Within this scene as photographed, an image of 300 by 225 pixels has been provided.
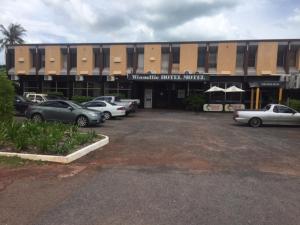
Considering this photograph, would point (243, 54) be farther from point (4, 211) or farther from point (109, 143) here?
A: point (4, 211)

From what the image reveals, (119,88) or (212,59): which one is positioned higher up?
(212,59)

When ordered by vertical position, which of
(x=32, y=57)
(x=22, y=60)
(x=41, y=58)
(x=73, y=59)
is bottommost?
(x=22, y=60)

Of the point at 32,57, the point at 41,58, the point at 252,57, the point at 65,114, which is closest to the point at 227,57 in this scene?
the point at 252,57

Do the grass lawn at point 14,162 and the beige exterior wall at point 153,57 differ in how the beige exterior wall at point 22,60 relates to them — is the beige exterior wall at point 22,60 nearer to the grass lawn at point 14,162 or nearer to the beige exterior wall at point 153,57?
the beige exterior wall at point 153,57

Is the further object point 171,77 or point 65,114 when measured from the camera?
point 171,77

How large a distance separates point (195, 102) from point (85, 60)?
13.6 meters

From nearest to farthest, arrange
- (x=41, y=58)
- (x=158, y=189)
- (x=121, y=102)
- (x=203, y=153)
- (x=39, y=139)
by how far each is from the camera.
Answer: (x=158, y=189) → (x=39, y=139) → (x=203, y=153) → (x=121, y=102) → (x=41, y=58)

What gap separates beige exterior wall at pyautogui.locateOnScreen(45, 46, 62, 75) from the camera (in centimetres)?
3338

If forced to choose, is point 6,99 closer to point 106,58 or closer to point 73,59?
point 106,58

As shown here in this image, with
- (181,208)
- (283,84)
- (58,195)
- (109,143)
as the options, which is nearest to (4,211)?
(58,195)

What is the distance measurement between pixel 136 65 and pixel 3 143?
2434cm

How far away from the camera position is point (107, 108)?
66.2 ft

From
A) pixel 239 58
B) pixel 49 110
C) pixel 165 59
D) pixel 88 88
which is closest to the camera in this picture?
pixel 49 110

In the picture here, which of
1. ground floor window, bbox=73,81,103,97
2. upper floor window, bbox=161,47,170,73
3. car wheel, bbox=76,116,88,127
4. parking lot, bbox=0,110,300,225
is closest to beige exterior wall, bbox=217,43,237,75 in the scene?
upper floor window, bbox=161,47,170,73
